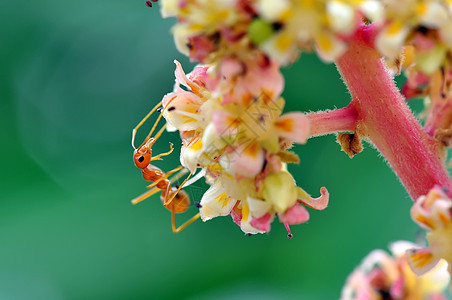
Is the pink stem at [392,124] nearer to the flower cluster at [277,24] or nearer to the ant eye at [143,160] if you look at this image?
the flower cluster at [277,24]

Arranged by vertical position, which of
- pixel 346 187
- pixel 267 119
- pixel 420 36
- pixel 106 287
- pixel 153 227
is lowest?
pixel 106 287

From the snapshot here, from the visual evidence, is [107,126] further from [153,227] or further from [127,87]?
[153,227]

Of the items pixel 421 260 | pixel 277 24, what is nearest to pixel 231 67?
pixel 277 24

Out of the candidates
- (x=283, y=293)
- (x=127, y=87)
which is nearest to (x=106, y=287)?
(x=283, y=293)

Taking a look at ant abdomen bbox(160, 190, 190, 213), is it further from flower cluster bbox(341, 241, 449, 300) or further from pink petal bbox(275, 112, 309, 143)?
pink petal bbox(275, 112, 309, 143)

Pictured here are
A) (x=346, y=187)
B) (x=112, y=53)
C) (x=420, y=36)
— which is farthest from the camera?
(x=112, y=53)

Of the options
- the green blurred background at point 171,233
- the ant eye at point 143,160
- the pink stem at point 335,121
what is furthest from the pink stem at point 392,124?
the green blurred background at point 171,233
